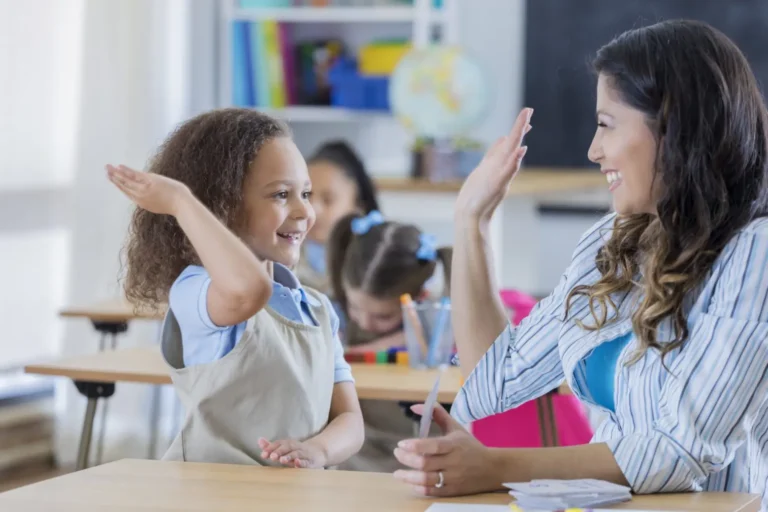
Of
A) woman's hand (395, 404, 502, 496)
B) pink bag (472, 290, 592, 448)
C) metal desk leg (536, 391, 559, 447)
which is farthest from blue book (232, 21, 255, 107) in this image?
woman's hand (395, 404, 502, 496)

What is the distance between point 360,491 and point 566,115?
4.06 metres

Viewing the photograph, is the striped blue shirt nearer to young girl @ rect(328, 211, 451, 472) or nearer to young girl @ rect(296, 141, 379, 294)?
young girl @ rect(328, 211, 451, 472)

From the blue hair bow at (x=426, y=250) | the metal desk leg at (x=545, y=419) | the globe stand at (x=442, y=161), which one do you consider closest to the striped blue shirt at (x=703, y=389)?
the metal desk leg at (x=545, y=419)

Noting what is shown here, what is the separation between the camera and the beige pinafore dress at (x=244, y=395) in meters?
1.67

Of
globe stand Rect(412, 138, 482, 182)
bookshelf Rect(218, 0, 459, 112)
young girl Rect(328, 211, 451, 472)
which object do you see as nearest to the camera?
young girl Rect(328, 211, 451, 472)

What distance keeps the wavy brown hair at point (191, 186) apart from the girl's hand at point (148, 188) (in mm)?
Answer: 307

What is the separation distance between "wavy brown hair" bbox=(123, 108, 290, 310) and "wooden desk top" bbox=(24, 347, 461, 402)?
0.73m

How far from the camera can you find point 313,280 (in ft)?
11.3

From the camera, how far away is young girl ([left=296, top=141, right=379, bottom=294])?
3.77 meters

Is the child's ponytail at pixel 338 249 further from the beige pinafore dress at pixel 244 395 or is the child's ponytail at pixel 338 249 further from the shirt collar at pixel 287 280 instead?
the beige pinafore dress at pixel 244 395

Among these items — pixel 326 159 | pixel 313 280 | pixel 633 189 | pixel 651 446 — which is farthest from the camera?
pixel 326 159

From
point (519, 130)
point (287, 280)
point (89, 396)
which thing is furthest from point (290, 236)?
point (89, 396)

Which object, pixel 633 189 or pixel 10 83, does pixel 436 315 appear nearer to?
pixel 633 189

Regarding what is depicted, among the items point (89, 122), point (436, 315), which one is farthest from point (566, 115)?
point (436, 315)
